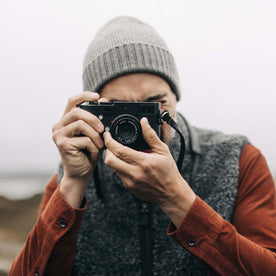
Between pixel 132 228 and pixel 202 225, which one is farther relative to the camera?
pixel 132 228

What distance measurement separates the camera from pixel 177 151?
144 cm

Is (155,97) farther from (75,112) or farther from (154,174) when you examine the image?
(154,174)

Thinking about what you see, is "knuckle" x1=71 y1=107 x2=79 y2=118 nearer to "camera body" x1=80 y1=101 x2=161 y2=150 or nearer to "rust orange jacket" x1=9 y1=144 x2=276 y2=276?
"camera body" x1=80 y1=101 x2=161 y2=150

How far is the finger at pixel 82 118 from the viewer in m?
1.09

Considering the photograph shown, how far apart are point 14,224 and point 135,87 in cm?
246

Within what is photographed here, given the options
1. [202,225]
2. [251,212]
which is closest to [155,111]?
[202,225]

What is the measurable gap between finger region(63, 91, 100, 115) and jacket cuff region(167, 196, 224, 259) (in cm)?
53

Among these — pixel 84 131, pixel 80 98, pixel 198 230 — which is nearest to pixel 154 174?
pixel 198 230

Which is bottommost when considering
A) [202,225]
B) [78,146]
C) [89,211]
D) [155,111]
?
[89,211]

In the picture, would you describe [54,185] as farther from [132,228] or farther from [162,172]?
[162,172]

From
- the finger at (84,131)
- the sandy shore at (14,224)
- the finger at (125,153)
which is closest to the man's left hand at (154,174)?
the finger at (125,153)

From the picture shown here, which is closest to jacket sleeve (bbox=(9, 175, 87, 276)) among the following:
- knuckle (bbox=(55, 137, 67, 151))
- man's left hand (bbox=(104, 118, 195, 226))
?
knuckle (bbox=(55, 137, 67, 151))

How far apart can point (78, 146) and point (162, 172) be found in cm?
35

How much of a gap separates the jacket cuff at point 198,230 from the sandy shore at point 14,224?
6.24 feet
